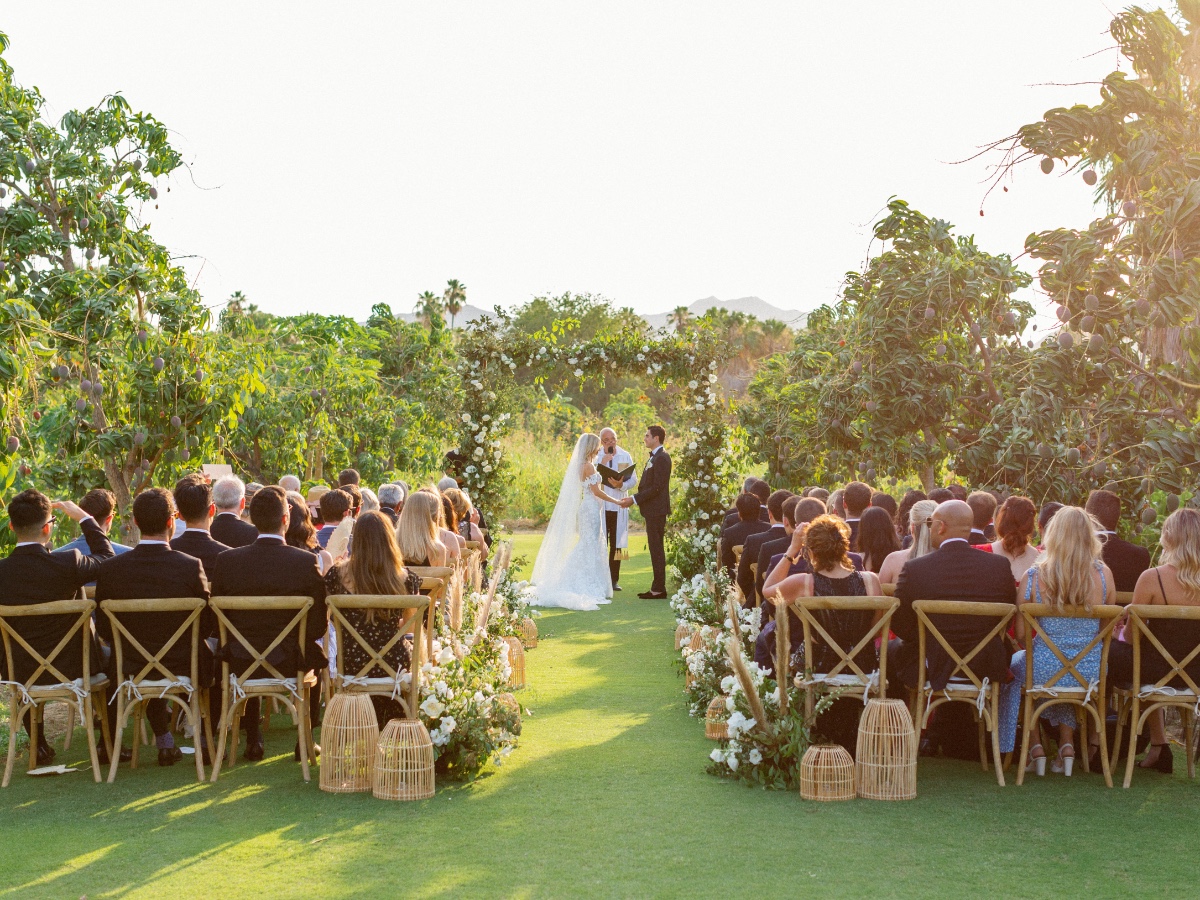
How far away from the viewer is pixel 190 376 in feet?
26.8

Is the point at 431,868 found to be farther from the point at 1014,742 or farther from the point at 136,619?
the point at 1014,742

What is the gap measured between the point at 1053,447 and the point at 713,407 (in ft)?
22.4

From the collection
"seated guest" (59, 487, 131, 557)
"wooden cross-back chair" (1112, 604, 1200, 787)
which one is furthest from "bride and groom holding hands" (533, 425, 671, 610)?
"wooden cross-back chair" (1112, 604, 1200, 787)

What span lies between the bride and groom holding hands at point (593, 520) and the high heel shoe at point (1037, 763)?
23.0ft

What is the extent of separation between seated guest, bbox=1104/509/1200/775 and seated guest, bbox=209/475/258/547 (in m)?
4.96

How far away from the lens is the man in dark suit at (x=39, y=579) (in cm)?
575

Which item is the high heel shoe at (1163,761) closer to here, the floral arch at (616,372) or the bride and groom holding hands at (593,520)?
the bride and groom holding hands at (593,520)

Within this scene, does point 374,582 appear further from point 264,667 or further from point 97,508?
point 97,508

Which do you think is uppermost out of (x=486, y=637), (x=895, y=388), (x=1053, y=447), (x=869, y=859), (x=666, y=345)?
(x=666, y=345)

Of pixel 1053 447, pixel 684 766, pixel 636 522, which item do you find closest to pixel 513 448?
pixel 636 522

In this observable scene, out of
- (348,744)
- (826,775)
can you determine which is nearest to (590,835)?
(826,775)

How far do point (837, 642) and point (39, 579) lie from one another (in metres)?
4.13

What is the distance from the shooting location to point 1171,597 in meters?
5.55

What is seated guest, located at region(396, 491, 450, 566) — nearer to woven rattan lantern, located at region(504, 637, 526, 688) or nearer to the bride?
woven rattan lantern, located at region(504, 637, 526, 688)
